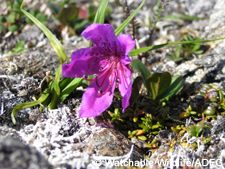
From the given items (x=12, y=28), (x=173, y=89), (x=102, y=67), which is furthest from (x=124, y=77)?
(x=12, y=28)

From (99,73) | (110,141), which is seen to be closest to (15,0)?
(99,73)

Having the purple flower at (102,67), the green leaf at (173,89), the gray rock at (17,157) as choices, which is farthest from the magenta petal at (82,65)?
the gray rock at (17,157)

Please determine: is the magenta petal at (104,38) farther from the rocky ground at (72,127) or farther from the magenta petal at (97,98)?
the rocky ground at (72,127)

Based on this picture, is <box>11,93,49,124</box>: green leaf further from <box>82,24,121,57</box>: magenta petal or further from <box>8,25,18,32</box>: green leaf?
<box>8,25,18,32</box>: green leaf

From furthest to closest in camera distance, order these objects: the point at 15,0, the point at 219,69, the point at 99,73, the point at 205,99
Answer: the point at 15,0 < the point at 219,69 < the point at 205,99 < the point at 99,73

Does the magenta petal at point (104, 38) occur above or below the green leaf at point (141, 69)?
above

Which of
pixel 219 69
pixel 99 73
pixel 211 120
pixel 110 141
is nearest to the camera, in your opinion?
pixel 110 141

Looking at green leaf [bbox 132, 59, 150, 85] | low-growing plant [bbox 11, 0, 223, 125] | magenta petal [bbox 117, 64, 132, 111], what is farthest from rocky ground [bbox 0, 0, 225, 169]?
green leaf [bbox 132, 59, 150, 85]

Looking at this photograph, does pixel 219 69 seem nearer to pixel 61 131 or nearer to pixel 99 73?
pixel 99 73
